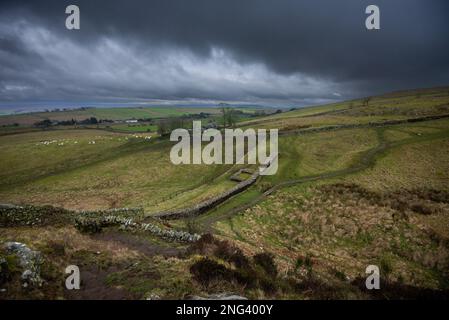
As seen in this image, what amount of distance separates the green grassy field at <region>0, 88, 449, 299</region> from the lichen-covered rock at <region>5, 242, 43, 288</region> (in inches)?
22.2

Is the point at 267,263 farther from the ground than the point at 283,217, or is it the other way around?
the point at 267,263

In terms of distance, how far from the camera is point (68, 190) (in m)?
50.0

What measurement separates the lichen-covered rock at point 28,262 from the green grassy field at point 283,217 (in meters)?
0.56

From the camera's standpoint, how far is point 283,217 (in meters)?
29.6

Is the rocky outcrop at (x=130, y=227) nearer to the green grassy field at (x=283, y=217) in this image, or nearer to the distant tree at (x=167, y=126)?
the green grassy field at (x=283, y=217)

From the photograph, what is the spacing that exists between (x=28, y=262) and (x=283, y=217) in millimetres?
24322

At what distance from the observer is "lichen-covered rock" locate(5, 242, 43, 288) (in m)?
10.0

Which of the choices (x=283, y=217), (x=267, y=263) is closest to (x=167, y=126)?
(x=283, y=217)

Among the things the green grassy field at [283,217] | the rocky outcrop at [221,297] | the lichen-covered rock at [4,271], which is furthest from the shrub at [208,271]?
the lichen-covered rock at [4,271]

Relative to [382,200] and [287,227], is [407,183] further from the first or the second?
[287,227]

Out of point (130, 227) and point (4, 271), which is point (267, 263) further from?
point (4, 271)

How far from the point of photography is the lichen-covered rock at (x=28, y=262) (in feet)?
32.9

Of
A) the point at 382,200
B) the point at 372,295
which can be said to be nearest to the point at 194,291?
the point at 372,295

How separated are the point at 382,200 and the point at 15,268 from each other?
36610mm
